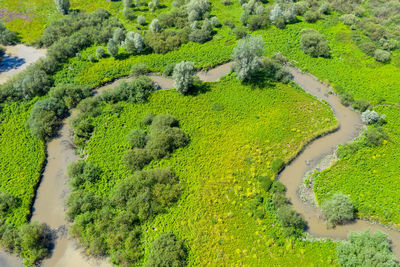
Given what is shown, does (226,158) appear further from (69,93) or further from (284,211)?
(69,93)

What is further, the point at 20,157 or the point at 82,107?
the point at 82,107

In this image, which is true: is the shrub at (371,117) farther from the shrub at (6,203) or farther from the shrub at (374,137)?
the shrub at (6,203)

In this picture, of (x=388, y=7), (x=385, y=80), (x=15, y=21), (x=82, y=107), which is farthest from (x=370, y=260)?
(x=15, y=21)

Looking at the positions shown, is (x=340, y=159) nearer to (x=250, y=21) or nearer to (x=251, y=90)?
(x=251, y=90)

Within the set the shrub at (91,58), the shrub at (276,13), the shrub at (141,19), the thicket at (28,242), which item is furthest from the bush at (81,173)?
the shrub at (276,13)

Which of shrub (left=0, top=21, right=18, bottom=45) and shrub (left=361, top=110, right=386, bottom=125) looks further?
shrub (left=0, top=21, right=18, bottom=45)

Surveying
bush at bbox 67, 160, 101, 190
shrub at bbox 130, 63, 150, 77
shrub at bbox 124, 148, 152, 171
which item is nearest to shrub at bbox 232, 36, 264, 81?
shrub at bbox 130, 63, 150, 77

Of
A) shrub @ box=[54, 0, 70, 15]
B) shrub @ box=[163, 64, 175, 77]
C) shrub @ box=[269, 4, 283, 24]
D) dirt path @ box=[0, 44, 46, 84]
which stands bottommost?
shrub @ box=[163, 64, 175, 77]

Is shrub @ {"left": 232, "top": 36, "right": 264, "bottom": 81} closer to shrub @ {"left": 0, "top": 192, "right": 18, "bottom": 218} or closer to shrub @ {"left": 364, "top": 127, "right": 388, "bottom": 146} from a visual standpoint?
shrub @ {"left": 364, "top": 127, "right": 388, "bottom": 146}

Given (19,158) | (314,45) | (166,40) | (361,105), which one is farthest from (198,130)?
(314,45)
